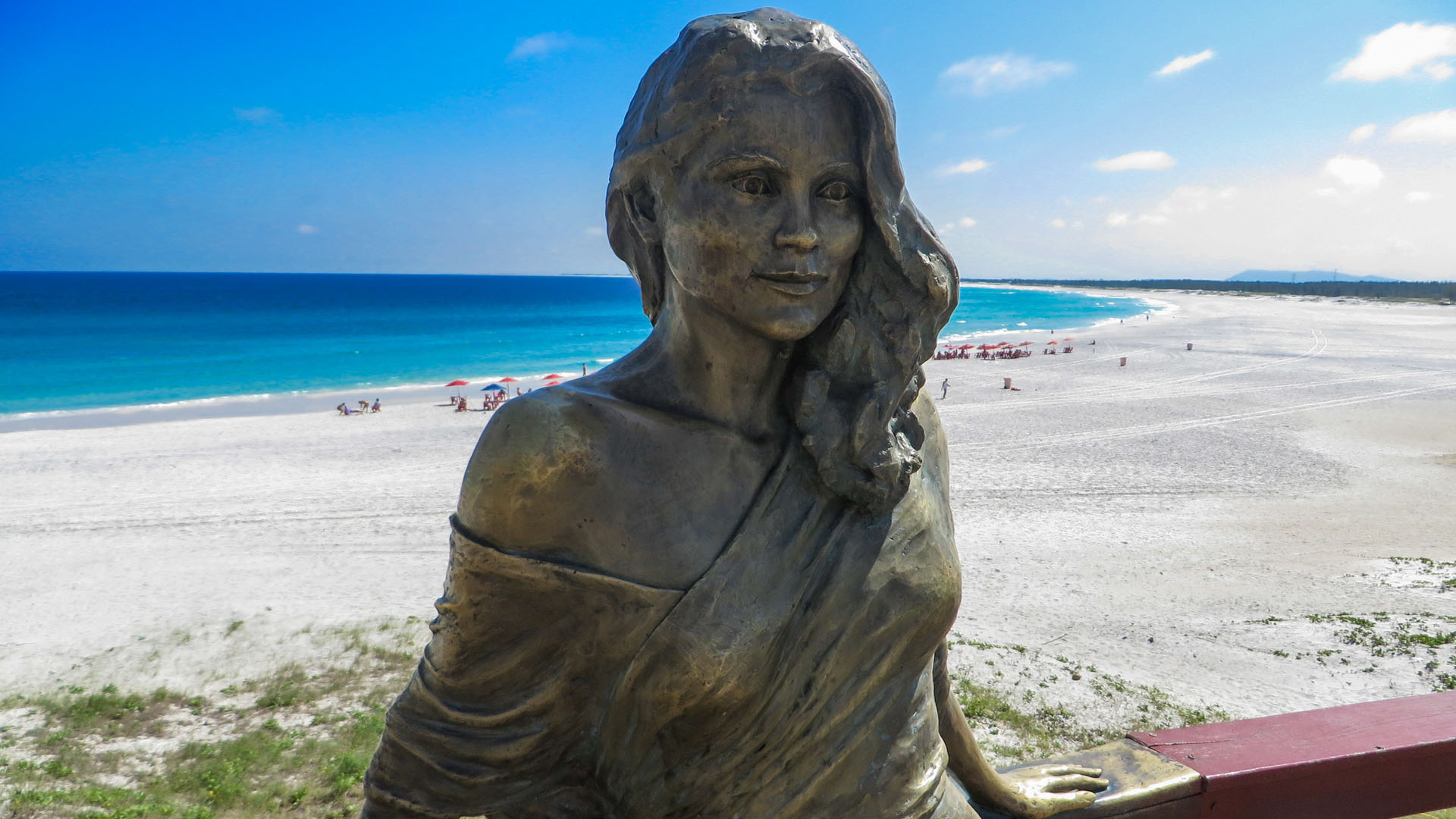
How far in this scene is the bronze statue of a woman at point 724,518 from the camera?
177 cm

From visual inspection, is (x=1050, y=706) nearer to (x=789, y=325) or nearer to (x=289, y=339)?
(x=789, y=325)

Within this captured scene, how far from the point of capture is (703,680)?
5.79 ft

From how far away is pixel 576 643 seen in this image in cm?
186

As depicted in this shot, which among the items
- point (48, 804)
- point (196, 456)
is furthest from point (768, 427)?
point (196, 456)

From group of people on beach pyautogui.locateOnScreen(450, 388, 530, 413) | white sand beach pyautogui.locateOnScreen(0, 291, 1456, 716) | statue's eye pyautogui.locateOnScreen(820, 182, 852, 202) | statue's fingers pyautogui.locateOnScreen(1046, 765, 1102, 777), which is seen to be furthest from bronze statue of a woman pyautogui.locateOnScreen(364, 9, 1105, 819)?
group of people on beach pyautogui.locateOnScreen(450, 388, 530, 413)

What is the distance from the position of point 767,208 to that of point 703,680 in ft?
3.23

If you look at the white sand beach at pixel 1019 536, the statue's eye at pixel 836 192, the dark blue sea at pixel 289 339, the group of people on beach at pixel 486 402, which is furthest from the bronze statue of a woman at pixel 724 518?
the dark blue sea at pixel 289 339

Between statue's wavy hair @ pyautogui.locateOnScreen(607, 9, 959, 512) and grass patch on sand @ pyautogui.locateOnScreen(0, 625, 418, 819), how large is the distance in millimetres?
4691

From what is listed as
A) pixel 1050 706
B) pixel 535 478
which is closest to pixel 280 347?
pixel 1050 706

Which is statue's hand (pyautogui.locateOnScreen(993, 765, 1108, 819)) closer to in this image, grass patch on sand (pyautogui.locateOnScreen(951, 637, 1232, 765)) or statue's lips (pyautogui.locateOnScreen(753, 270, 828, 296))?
statue's lips (pyautogui.locateOnScreen(753, 270, 828, 296))

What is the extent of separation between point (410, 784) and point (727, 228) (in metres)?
1.41

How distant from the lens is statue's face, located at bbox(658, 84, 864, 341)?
175 centimetres

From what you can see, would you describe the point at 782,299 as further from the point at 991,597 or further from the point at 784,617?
the point at 991,597

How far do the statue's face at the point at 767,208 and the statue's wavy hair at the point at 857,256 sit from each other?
1.5 inches
